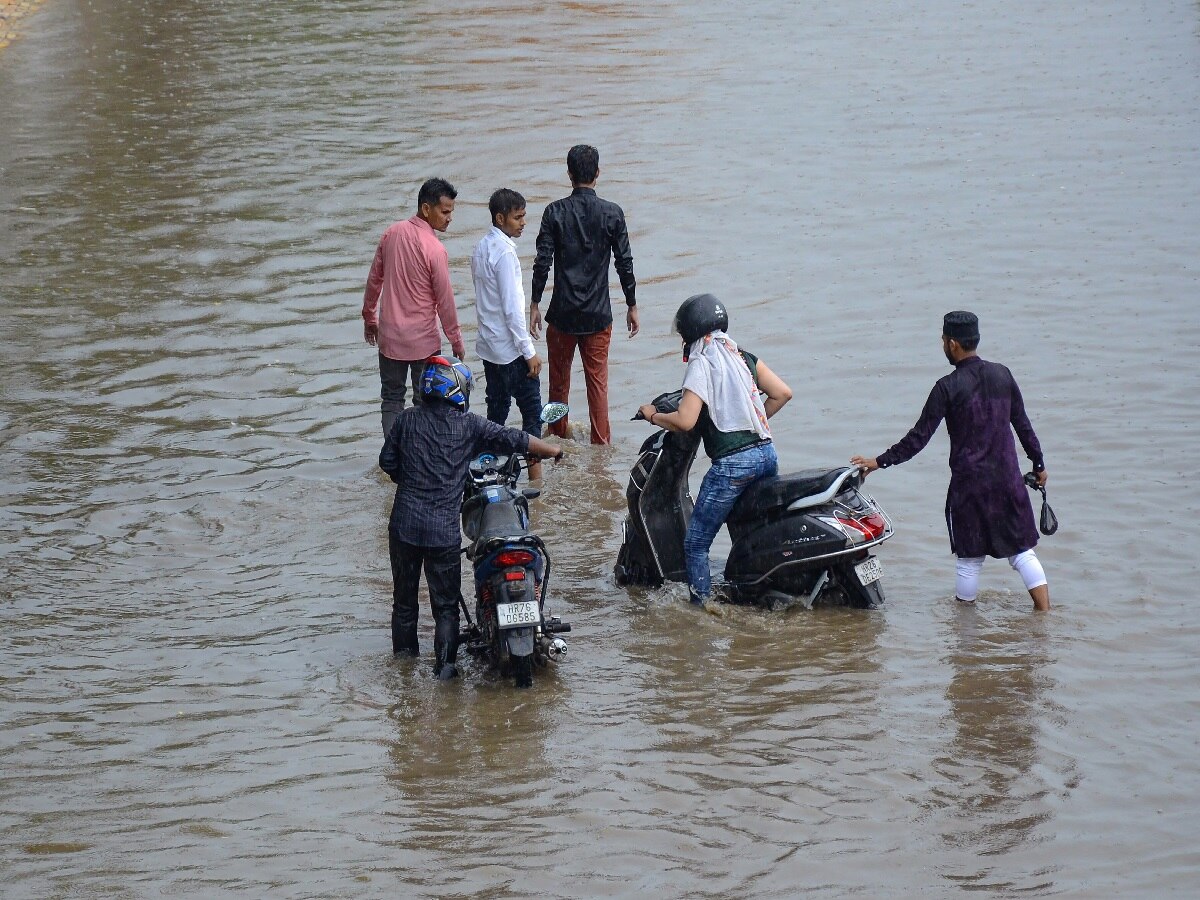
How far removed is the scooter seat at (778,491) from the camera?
26.0 ft

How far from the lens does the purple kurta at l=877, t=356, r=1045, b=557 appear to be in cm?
785

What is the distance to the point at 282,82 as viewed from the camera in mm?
23703

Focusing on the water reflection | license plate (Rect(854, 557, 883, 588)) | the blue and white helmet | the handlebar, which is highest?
the blue and white helmet

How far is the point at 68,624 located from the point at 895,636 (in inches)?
175

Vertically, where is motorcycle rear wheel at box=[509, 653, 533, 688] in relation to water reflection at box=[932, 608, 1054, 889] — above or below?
above

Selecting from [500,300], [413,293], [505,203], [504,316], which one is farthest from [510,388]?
[505,203]

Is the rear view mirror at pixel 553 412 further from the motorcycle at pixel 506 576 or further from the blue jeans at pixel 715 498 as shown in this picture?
the blue jeans at pixel 715 498

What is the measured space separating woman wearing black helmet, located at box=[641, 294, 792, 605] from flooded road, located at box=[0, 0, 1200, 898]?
53 centimetres

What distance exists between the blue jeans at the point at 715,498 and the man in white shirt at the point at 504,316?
2.28 meters

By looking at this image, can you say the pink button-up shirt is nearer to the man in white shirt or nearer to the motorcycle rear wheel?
the man in white shirt

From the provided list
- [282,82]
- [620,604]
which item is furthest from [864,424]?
[282,82]

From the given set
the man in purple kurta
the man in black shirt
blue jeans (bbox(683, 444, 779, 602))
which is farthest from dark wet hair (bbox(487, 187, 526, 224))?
the man in purple kurta

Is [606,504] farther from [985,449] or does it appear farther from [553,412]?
[985,449]

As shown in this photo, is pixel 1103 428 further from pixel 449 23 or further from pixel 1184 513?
pixel 449 23
